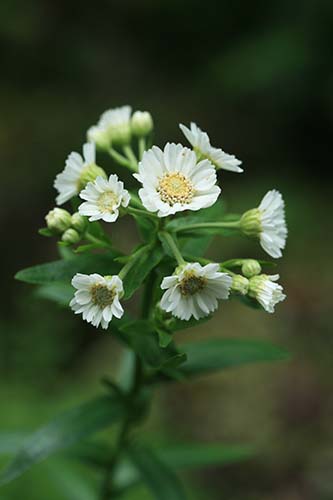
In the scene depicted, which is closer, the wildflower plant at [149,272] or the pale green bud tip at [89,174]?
the wildflower plant at [149,272]

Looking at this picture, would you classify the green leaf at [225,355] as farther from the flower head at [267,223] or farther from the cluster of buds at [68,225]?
the cluster of buds at [68,225]

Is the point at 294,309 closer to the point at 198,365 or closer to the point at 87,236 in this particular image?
the point at 198,365

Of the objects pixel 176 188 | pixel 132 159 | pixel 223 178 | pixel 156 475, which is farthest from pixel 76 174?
pixel 223 178

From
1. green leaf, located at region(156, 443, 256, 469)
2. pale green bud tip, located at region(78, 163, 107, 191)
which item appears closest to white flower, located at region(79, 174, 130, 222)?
pale green bud tip, located at region(78, 163, 107, 191)

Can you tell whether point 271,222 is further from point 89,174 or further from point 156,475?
point 156,475

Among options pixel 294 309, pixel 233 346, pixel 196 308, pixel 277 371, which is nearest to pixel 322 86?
pixel 294 309

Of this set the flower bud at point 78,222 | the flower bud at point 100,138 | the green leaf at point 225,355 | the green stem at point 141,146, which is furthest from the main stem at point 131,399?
the flower bud at point 100,138
